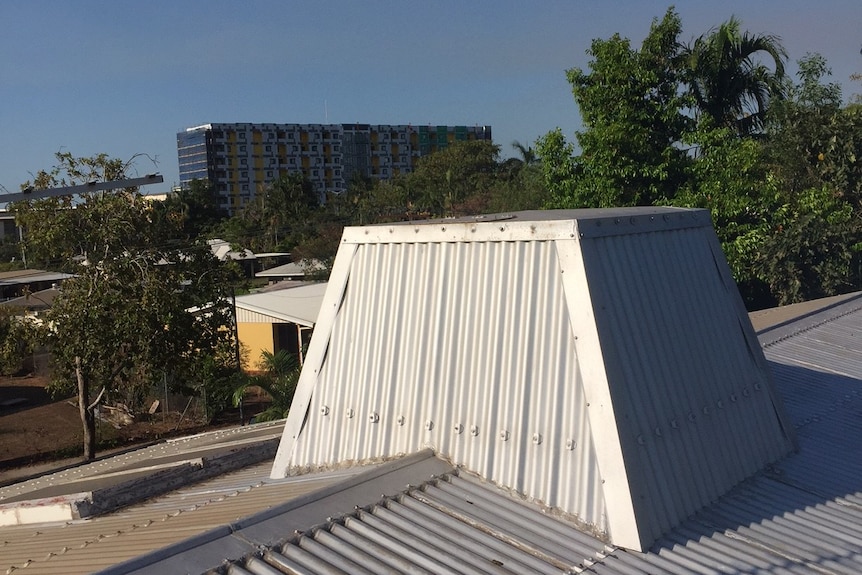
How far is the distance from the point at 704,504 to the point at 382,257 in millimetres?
2456

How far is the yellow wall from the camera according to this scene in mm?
26812

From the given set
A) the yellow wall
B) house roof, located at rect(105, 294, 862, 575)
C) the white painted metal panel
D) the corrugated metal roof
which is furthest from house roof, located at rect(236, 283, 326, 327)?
house roof, located at rect(105, 294, 862, 575)

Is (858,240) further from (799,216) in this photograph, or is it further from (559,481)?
(559,481)

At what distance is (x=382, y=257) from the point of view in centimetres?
546

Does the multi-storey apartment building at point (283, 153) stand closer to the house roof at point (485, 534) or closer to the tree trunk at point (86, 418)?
the tree trunk at point (86, 418)

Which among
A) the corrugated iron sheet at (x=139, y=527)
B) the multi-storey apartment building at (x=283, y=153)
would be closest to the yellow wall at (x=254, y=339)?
the corrugated iron sheet at (x=139, y=527)

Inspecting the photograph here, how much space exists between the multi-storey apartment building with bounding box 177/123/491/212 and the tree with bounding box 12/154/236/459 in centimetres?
7944

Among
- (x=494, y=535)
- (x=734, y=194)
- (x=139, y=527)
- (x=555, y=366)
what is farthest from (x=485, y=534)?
(x=734, y=194)

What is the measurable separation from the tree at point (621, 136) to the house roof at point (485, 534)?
1416 cm

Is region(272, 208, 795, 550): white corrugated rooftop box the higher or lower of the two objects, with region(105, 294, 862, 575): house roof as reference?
higher

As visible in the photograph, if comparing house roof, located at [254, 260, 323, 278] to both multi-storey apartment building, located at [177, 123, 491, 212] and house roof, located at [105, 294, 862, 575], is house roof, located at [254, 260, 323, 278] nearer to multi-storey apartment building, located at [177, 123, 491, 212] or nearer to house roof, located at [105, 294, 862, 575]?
house roof, located at [105, 294, 862, 575]

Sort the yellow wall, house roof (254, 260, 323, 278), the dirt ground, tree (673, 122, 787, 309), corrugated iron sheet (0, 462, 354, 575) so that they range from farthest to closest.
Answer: house roof (254, 260, 323, 278) < the yellow wall < tree (673, 122, 787, 309) < the dirt ground < corrugated iron sheet (0, 462, 354, 575)

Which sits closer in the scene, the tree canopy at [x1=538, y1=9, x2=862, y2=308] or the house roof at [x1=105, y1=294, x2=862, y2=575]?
the house roof at [x1=105, y1=294, x2=862, y2=575]

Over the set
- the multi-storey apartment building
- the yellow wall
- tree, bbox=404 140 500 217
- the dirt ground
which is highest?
the multi-storey apartment building
